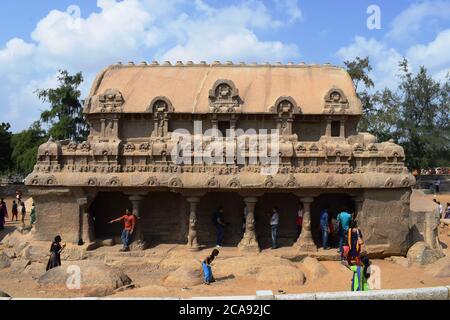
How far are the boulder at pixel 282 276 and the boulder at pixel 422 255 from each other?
390cm

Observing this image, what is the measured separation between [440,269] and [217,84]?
8616 mm

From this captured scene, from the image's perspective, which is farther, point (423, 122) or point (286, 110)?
point (423, 122)

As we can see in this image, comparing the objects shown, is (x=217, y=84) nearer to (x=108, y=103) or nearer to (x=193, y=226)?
(x=108, y=103)

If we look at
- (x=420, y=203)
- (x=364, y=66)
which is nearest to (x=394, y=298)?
(x=420, y=203)

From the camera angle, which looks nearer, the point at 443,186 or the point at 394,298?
the point at 394,298

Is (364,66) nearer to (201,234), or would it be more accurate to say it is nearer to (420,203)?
(420,203)

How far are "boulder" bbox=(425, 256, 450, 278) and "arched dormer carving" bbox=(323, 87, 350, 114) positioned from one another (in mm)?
5437

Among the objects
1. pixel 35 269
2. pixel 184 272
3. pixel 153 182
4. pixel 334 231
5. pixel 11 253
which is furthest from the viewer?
pixel 11 253

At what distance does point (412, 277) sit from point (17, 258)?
11886 mm

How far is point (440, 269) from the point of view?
1170cm

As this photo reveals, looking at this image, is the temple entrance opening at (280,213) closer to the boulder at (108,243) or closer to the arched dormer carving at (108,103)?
the boulder at (108,243)

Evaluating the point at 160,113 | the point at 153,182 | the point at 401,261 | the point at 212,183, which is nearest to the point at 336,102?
the point at 212,183

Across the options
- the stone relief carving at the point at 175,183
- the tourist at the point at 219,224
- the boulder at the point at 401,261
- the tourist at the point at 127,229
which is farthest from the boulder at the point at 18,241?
the boulder at the point at 401,261

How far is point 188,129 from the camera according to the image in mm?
15070
